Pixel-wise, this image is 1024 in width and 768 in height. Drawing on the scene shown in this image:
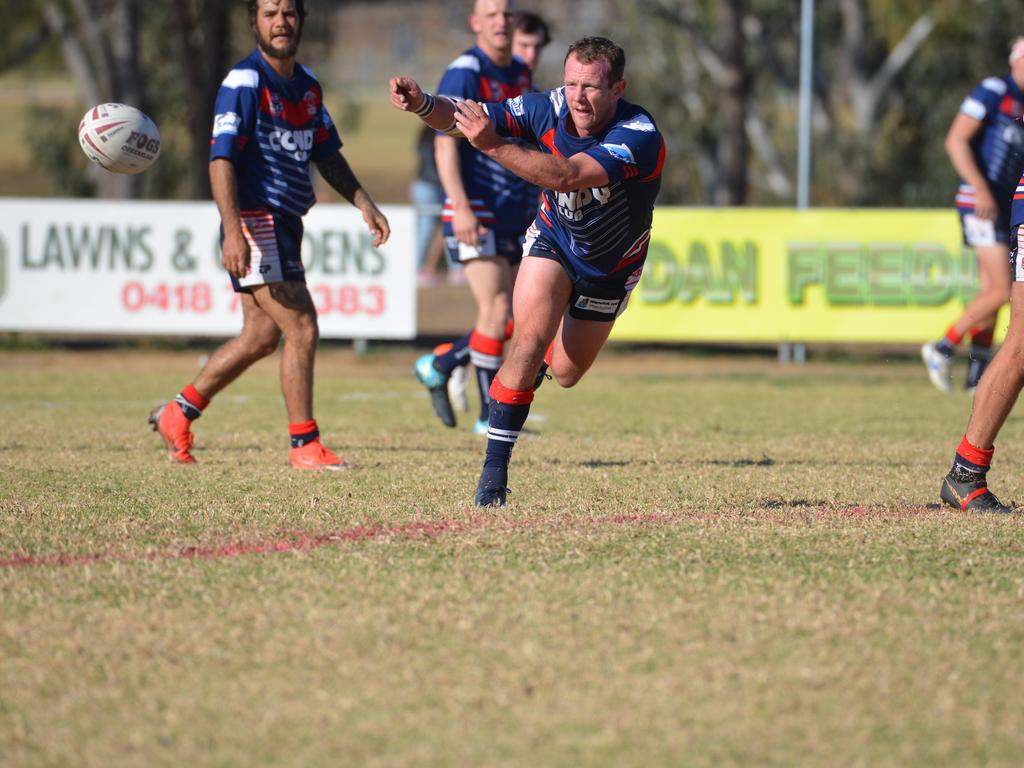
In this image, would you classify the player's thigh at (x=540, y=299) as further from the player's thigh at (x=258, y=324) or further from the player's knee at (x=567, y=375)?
the player's thigh at (x=258, y=324)

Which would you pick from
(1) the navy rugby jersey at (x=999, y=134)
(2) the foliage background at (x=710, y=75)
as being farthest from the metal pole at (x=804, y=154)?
(2) the foliage background at (x=710, y=75)

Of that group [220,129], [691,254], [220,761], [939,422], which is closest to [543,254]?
[220,129]

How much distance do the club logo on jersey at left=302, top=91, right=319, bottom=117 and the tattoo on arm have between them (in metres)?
0.29

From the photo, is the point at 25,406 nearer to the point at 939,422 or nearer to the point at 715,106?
the point at 939,422

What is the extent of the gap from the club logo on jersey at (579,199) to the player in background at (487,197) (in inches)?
98.2

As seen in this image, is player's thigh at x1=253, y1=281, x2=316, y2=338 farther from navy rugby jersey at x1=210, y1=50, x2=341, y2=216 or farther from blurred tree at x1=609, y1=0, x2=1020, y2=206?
blurred tree at x1=609, y1=0, x2=1020, y2=206

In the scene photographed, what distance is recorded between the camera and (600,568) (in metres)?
5.03

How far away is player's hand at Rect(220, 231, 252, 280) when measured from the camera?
7160 mm

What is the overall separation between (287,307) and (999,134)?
18.9 ft

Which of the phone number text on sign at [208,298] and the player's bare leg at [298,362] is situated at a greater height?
the player's bare leg at [298,362]

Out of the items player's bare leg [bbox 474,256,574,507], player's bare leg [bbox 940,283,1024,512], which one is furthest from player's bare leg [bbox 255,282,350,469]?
player's bare leg [bbox 940,283,1024,512]

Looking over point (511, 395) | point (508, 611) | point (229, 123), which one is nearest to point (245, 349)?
point (229, 123)

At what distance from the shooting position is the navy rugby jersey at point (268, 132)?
731 cm

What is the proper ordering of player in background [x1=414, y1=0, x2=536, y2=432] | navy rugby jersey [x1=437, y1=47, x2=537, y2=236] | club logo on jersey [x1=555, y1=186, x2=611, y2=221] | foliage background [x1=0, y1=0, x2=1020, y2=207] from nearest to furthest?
club logo on jersey [x1=555, y1=186, x2=611, y2=221], player in background [x1=414, y1=0, x2=536, y2=432], navy rugby jersey [x1=437, y1=47, x2=537, y2=236], foliage background [x1=0, y1=0, x2=1020, y2=207]
